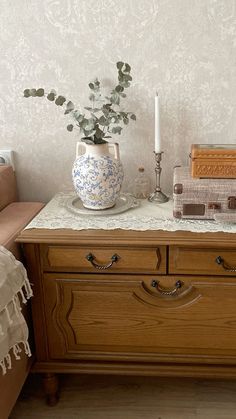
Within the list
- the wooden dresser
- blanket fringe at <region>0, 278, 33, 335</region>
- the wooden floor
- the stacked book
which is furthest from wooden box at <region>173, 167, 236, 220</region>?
the wooden floor

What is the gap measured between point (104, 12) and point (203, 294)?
106 cm

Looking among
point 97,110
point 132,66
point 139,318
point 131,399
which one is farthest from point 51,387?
point 132,66

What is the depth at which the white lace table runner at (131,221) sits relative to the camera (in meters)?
1.29

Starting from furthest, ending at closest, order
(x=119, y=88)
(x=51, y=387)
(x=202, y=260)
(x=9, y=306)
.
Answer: (x=51, y=387), (x=119, y=88), (x=202, y=260), (x=9, y=306)

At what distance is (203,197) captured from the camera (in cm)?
133

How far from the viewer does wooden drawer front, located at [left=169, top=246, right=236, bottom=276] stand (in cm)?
125

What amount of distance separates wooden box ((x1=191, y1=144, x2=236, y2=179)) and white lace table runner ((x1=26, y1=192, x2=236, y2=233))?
0.16 m

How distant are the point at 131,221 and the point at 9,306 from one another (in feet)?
1.55

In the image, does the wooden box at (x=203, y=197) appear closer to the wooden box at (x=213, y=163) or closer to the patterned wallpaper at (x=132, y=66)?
the wooden box at (x=213, y=163)

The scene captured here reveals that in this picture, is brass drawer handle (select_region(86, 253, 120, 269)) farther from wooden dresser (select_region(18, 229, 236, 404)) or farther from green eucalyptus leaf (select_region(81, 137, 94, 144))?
green eucalyptus leaf (select_region(81, 137, 94, 144))

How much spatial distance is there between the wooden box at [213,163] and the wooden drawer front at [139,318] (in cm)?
35

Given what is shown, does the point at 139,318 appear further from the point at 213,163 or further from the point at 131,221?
the point at 213,163

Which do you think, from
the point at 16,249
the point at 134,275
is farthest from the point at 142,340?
the point at 16,249

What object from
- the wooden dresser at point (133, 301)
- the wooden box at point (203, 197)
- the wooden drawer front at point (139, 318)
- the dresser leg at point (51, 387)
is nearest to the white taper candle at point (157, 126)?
the wooden box at point (203, 197)
